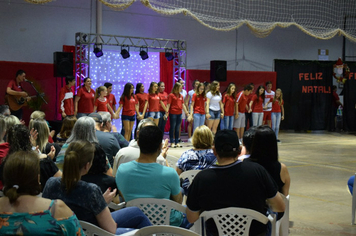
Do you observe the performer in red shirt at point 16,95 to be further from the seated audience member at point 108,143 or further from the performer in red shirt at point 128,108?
the seated audience member at point 108,143

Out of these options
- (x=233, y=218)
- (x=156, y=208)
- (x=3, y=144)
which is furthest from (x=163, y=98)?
(x=233, y=218)

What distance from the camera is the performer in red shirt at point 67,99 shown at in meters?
9.56

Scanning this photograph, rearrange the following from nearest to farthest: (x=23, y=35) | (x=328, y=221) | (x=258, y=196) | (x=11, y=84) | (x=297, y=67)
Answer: (x=258, y=196) → (x=328, y=221) → (x=11, y=84) → (x=23, y=35) → (x=297, y=67)

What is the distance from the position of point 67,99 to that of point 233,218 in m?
7.66

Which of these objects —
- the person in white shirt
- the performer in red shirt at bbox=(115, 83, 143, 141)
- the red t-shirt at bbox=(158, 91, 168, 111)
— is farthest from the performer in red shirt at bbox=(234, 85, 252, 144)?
the performer in red shirt at bbox=(115, 83, 143, 141)

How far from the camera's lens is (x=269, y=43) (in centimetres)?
1540

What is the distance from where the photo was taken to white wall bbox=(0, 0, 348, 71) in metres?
11.2

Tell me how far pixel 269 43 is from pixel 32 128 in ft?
40.8

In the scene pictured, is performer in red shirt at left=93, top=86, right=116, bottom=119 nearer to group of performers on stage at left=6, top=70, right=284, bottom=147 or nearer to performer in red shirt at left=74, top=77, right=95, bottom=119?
group of performers on stage at left=6, top=70, right=284, bottom=147

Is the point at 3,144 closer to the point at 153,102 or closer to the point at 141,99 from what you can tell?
the point at 141,99

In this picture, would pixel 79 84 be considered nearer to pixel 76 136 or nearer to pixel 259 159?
pixel 76 136

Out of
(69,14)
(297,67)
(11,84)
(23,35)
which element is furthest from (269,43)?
(11,84)

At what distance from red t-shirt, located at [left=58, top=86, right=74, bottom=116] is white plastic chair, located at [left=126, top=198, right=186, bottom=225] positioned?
7062mm

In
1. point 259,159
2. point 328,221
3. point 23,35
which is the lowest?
point 328,221
